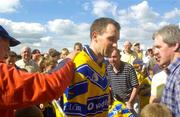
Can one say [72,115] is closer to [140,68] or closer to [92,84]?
[92,84]

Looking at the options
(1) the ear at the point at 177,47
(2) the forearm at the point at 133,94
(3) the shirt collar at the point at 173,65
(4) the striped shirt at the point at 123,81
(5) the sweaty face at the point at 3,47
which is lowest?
(2) the forearm at the point at 133,94

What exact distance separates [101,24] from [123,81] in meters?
3.86

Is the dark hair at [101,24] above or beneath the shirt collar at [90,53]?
above

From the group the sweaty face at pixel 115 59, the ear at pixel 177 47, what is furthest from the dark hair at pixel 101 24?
the sweaty face at pixel 115 59

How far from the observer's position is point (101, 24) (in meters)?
4.43

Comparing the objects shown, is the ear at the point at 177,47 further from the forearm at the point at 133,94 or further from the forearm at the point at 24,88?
the forearm at the point at 133,94

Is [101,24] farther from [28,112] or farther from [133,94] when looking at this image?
[133,94]

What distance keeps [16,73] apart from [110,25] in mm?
2018

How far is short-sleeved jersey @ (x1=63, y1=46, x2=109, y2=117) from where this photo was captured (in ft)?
13.0

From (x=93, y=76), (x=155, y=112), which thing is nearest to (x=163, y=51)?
(x=93, y=76)

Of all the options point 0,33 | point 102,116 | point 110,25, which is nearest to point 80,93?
point 102,116

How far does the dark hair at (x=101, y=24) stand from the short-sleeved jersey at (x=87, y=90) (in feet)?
0.90

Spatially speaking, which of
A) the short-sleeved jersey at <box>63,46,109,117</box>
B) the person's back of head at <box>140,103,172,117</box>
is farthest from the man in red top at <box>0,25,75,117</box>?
the short-sleeved jersey at <box>63,46,109,117</box>

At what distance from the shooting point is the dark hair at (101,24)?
440 cm
